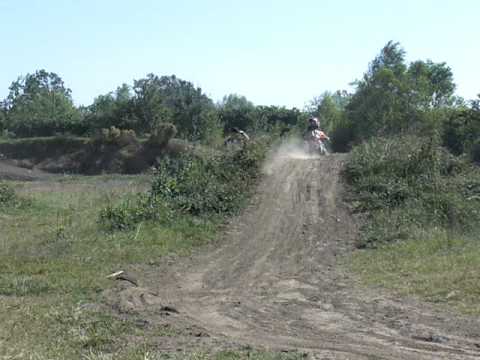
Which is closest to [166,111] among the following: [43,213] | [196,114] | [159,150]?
[196,114]

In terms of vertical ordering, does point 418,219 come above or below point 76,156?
below

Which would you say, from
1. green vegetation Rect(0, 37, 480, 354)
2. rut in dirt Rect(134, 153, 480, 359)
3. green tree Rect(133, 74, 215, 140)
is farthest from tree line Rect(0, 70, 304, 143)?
rut in dirt Rect(134, 153, 480, 359)

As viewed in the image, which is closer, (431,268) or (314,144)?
(431,268)

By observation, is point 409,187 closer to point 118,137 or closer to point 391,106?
point 391,106

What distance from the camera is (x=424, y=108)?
45.1 meters

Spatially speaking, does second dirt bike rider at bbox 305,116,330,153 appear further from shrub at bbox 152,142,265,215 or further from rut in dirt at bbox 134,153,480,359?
rut in dirt at bbox 134,153,480,359

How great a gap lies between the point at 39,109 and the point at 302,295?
229 ft

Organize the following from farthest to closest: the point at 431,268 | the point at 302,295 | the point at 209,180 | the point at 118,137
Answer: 1. the point at 118,137
2. the point at 209,180
3. the point at 431,268
4. the point at 302,295

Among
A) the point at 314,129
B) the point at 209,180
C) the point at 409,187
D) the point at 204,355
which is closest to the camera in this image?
the point at 204,355

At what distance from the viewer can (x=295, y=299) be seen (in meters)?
10.5

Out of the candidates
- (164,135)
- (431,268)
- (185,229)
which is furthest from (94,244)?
(164,135)

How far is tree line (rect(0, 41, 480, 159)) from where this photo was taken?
37.8 metres

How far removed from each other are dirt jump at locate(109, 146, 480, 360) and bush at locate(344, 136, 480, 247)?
761 millimetres

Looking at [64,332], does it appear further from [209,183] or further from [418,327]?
[209,183]
